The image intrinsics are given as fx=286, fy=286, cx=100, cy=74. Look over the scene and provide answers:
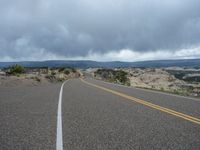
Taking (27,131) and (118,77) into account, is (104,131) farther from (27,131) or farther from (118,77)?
(118,77)

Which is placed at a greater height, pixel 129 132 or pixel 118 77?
pixel 129 132

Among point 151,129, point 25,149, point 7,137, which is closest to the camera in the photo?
point 25,149

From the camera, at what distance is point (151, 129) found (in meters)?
7.39

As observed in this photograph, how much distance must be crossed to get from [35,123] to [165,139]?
13.0 ft

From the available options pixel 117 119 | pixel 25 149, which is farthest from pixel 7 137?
pixel 117 119

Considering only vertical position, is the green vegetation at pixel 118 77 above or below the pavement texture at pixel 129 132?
below

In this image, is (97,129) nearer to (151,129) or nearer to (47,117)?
(151,129)

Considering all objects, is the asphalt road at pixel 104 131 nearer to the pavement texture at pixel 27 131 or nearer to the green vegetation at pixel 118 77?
the pavement texture at pixel 27 131

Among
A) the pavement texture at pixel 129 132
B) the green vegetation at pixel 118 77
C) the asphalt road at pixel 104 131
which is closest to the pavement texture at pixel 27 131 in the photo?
the asphalt road at pixel 104 131

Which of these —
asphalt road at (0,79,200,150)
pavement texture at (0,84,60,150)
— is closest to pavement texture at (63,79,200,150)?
asphalt road at (0,79,200,150)

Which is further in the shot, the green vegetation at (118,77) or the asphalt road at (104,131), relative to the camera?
the green vegetation at (118,77)

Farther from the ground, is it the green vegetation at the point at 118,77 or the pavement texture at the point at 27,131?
the pavement texture at the point at 27,131

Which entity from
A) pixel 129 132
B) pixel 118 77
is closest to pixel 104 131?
pixel 129 132

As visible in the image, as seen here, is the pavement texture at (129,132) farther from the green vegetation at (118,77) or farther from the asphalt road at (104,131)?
the green vegetation at (118,77)
